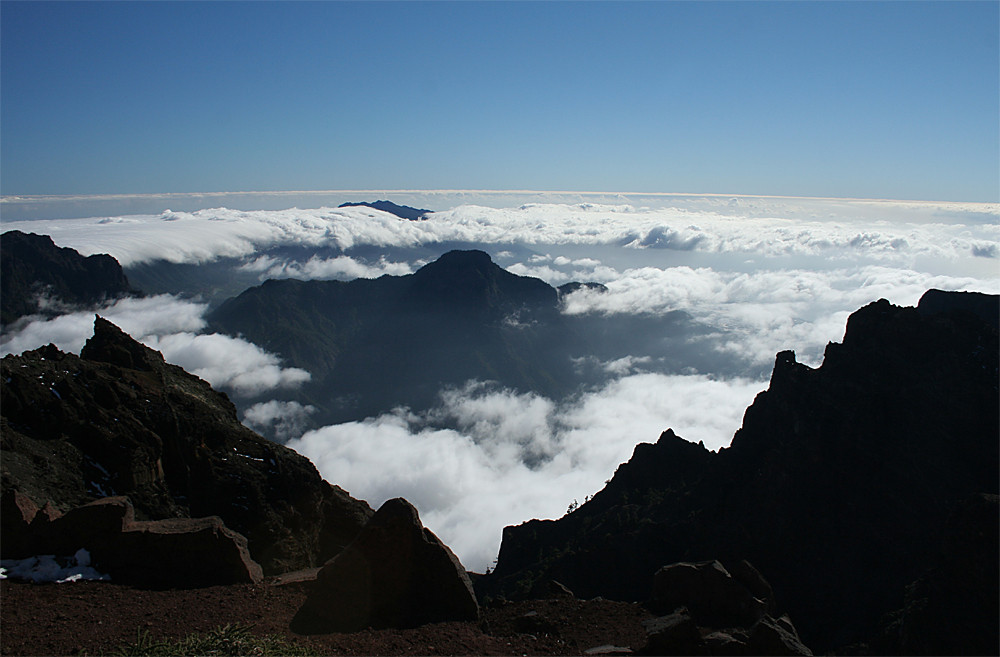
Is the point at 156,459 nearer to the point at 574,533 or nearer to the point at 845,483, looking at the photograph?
the point at 574,533

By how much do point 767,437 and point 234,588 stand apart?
57.4 metres

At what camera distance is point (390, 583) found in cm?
1783

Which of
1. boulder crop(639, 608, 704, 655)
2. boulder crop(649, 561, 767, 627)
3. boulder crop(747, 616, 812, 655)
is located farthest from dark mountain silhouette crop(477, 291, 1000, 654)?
boulder crop(639, 608, 704, 655)

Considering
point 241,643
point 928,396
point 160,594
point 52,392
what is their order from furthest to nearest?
point 928,396, point 52,392, point 160,594, point 241,643

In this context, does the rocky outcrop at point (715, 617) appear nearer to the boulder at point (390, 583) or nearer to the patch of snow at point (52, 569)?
the boulder at point (390, 583)

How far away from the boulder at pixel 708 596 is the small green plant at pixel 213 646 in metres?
17.0

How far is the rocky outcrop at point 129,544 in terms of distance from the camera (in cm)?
1614

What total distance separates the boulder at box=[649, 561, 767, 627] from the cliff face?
19266 millimetres

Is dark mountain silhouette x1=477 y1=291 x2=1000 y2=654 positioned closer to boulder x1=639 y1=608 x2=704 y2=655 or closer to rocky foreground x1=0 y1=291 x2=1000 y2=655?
rocky foreground x1=0 y1=291 x2=1000 y2=655

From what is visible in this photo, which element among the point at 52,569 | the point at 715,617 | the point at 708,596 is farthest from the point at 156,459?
the point at 715,617

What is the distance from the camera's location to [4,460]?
2325 centimetres

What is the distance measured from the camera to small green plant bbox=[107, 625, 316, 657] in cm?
1223

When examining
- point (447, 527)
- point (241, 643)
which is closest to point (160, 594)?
point (241, 643)

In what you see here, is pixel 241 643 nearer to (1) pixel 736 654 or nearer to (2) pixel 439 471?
(1) pixel 736 654
